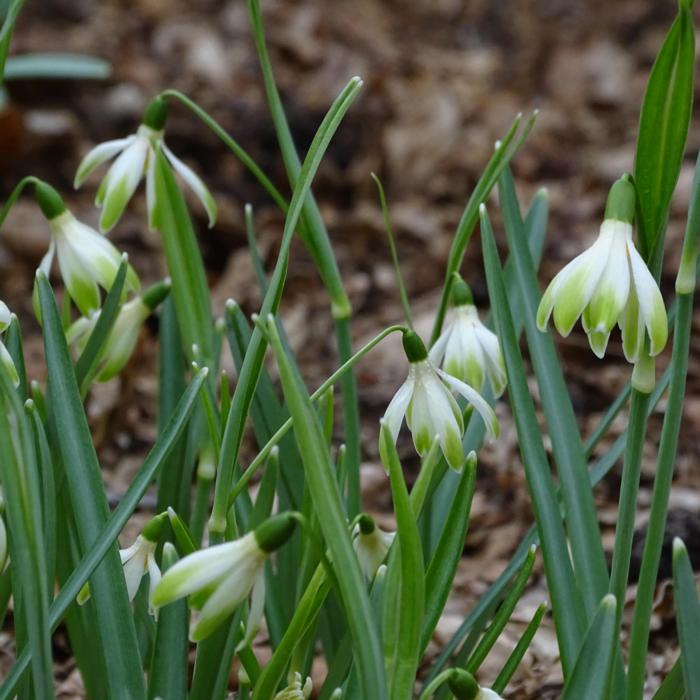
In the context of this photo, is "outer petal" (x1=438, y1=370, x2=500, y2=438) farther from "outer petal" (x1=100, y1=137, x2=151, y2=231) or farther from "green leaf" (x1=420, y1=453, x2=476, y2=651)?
"outer petal" (x1=100, y1=137, x2=151, y2=231)

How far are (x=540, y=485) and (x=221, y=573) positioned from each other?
1.65 feet

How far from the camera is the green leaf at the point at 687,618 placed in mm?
1192

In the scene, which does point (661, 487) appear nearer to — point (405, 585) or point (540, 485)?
point (540, 485)

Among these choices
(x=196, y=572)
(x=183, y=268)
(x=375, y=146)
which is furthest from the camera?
(x=375, y=146)

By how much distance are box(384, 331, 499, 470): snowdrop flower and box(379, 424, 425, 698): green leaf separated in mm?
113

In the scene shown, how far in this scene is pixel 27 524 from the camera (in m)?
1.11


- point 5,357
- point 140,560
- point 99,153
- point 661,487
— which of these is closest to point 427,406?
point 661,487

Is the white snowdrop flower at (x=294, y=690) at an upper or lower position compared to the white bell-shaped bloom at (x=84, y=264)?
lower

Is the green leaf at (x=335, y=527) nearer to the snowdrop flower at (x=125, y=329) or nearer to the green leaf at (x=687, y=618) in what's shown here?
the green leaf at (x=687, y=618)

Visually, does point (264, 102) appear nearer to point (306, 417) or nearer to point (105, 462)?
point (105, 462)

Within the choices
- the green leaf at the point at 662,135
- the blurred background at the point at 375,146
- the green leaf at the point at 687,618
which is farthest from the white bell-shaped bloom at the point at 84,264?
the blurred background at the point at 375,146

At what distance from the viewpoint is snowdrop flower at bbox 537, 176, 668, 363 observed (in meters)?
1.20

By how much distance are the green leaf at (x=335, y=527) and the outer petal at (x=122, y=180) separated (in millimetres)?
691

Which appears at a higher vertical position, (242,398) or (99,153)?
(99,153)
